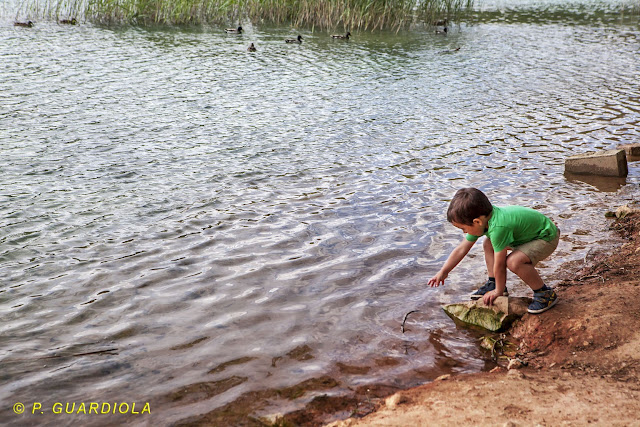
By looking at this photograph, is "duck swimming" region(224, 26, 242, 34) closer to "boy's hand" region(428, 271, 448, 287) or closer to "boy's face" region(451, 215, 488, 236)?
"boy's hand" region(428, 271, 448, 287)

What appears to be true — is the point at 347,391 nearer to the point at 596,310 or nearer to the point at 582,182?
the point at 596,310

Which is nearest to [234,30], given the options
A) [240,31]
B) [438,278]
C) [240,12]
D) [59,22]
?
[240,31]

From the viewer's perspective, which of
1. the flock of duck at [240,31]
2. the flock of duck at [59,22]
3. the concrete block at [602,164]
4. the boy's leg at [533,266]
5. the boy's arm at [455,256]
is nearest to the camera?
the boy's leg at [533,266]

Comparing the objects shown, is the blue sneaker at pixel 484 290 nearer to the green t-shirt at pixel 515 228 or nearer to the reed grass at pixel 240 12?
the green t-shirt at pixel 515 228

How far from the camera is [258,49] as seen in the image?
20250mm

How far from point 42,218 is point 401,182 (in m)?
Answer: 4.57

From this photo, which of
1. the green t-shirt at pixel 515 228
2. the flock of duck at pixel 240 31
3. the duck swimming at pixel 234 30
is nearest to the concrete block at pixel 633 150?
the green t-shirt at pixel 515 228

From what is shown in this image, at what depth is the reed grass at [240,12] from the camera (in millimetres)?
23547

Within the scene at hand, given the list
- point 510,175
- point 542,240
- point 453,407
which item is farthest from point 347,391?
point 510,175

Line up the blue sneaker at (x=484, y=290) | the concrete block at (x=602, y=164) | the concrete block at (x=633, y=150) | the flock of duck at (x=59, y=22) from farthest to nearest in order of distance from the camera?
the flock of duck at (x=59, y=22) → the concrete block at (x=633, y=150) → the concrete block at (x=602, y=164) → the blue sneaker at (x=484, y=290)

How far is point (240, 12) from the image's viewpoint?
25.2 metres

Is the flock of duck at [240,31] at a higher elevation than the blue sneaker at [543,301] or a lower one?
higher

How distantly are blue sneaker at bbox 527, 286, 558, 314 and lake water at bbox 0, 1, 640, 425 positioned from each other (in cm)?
56

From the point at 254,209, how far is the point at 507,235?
3628mm
